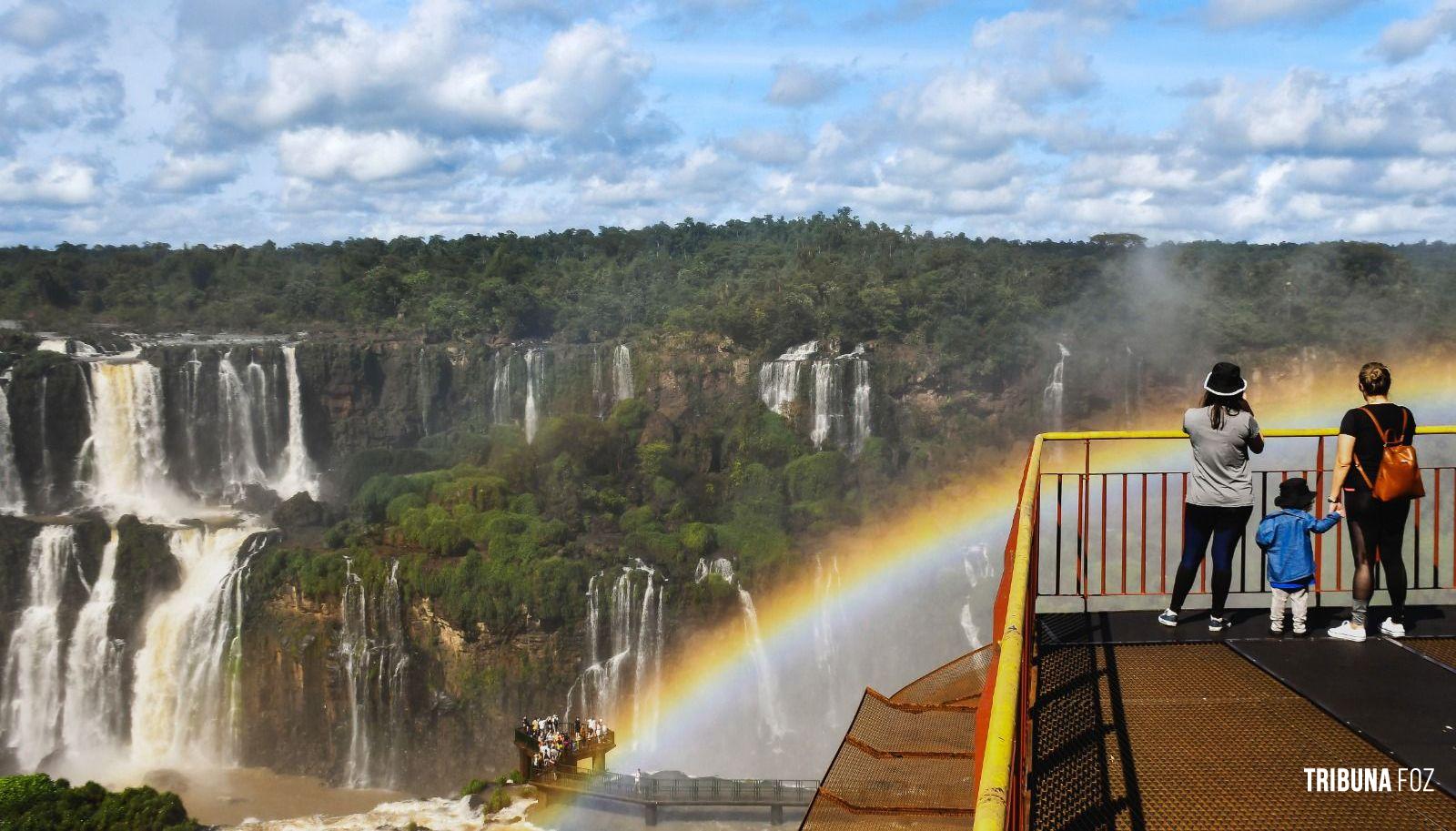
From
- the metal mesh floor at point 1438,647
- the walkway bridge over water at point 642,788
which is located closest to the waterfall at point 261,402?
the walkway bridge over water at point 642,788

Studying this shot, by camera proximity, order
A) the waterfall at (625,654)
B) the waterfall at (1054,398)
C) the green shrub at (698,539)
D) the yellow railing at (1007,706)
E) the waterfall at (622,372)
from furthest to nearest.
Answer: the waterfall at (622,372), the waterfall at (1054,398), the green shrub at (698,539), the waterfall at (625,654), the yellow railing at (1007,706)

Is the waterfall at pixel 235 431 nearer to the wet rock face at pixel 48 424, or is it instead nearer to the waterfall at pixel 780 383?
the wet rock face at pixel 48 424

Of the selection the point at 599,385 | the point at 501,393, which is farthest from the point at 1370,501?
the point at 501,393

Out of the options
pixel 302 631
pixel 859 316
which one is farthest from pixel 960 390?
pixel 302 631

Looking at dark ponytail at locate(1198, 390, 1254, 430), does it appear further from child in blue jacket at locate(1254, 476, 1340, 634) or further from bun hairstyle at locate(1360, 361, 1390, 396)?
bun hairstyle at locate(1360, 361, 1390, 396)

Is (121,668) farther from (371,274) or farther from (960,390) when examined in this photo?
(960,390)

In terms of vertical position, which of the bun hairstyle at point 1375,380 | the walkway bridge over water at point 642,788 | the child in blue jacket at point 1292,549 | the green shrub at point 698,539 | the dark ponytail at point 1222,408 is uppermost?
the bun hairstyle at point 1375,380

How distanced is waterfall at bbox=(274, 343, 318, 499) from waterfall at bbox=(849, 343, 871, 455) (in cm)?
2112

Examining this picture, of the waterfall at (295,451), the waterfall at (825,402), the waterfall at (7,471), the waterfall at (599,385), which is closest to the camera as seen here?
the waterfall at (7,471)

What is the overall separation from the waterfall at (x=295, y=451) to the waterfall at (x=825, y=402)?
779 inches

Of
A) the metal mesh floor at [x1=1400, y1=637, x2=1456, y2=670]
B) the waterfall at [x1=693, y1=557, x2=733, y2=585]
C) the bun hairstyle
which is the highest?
the bun hairstyle

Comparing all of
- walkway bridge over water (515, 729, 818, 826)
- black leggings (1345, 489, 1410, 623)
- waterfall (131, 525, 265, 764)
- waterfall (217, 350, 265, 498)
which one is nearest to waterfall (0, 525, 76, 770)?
waterfall (131, 525, 265, 764)

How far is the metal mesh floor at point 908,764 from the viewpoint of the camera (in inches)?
192

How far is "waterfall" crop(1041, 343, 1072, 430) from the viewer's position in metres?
46.4
